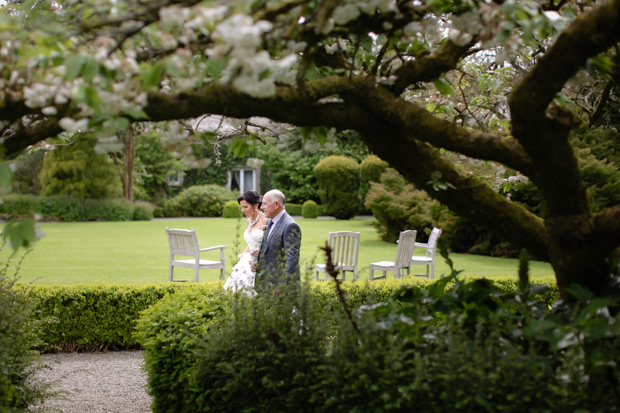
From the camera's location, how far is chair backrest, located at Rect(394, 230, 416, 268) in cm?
803

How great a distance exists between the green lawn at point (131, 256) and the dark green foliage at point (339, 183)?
471 cm

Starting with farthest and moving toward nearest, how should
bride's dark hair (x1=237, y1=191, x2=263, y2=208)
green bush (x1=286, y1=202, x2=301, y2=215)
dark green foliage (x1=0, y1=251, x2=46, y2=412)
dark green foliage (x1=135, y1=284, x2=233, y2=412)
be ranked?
green bush (x1=286, y1=202, x2=301, y2=215), bride's dark hair (x1=237, y1=191, x2=263, y2=208), dark green foliage (x1=135, y1=284, x2=233, y2=412), dark green foliage (x1=0, y1=251, x2=46, y2=412)

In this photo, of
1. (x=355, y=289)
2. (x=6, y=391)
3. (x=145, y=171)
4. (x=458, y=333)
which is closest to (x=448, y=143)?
(x=458, y=333)

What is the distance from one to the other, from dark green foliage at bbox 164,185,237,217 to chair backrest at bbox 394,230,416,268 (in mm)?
18372

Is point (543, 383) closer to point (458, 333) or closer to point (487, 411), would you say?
point (487, 411)

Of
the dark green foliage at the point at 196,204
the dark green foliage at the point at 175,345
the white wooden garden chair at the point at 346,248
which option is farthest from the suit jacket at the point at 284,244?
the dark green foliage at the point at 196,204

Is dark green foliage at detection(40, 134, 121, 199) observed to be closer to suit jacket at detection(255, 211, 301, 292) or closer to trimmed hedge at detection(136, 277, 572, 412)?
suit jacket at detection(255, 211, 301, 292)

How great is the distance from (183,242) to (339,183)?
15.5m

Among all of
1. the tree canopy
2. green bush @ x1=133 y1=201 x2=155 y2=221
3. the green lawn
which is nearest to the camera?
the tree canopy

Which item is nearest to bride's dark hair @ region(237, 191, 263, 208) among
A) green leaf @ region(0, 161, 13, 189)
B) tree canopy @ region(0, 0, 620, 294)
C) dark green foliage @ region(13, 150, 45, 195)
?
tree canopy @ region(0, 0, 620, 294)

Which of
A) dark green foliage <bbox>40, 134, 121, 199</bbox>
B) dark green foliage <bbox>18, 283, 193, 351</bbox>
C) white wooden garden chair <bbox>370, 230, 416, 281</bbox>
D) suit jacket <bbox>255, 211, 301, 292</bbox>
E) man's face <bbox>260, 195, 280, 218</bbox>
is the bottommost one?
dark green foliage <bbox>18, 283, 193, 351</bbox>

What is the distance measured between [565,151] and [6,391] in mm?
2991

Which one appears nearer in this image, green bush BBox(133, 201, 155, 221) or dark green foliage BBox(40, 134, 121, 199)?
dark green foliage BBox(40, 134, 121, 199)

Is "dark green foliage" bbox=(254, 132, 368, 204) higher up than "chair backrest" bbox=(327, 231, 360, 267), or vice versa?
"dark green foliage" bbox=(254, 132, 368, 204)
